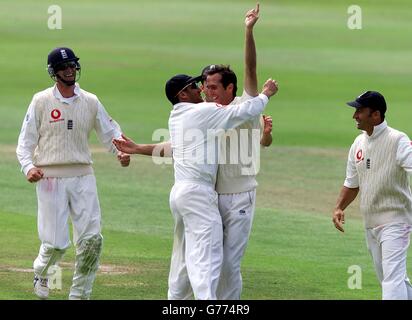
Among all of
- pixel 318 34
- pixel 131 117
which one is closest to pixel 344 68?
pixel 318 34

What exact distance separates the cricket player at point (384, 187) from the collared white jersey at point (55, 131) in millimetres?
2678

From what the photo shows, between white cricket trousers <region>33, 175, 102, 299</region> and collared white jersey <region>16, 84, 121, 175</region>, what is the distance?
0.75 ft

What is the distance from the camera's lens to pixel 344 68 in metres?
33.9

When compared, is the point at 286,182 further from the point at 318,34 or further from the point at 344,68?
the point at 318,34

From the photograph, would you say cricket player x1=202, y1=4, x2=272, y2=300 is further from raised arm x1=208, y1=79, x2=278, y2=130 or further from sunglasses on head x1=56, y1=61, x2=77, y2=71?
sunglasses on head x1=56, y1=61, x2=77, y2=71

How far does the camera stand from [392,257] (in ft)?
36.8

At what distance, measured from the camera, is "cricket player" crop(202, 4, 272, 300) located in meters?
11.0

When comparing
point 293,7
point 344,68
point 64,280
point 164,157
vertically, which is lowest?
point 64,280

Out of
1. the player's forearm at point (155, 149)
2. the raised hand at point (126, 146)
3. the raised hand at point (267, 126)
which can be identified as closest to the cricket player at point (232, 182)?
the raised hand at point (267, 126)

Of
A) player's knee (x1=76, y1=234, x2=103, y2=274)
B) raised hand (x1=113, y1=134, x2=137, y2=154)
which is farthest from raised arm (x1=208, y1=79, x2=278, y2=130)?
player's knee (x1=76, y1=234, x2=103, y2=274)

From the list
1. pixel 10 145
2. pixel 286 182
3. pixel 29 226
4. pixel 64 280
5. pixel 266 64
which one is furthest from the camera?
pixel 266 64

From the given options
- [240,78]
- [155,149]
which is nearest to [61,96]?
[155,149]

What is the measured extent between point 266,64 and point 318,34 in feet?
19.1

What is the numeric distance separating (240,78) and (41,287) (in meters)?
19.3
